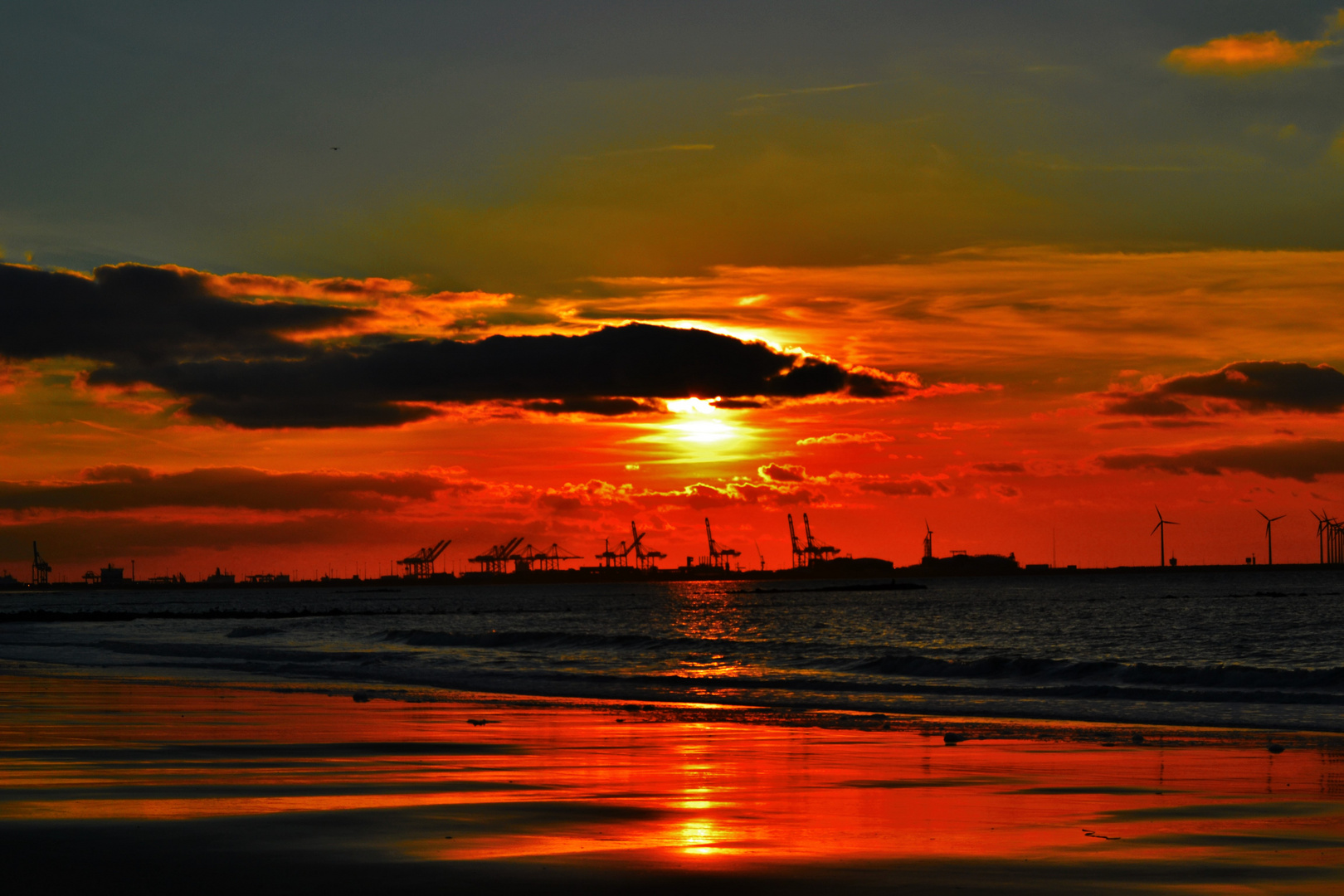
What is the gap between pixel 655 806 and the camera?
52.4 feet

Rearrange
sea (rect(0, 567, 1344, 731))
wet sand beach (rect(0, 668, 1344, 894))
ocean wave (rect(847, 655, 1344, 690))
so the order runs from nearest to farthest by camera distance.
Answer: wet sand beach (rect(0, 668, 1344, 894)) < sea (rect(0, 567, 1344, 731)) < ocean wave (rect(847, 655, 1344, 690))

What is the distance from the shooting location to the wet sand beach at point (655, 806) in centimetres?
1162

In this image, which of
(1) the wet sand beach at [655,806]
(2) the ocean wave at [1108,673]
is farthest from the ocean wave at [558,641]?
(1) the wet sand beach at [655,806]

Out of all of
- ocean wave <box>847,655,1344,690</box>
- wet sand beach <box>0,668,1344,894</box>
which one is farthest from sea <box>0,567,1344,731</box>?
wet sand beach <box>0,668,1344,894</box>

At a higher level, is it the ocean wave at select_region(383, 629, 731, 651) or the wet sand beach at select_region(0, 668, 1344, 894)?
the wet sand beach at select_region(0, 668, 1344, 894)

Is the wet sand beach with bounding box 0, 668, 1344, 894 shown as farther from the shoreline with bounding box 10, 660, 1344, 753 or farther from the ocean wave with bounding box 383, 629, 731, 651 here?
the ocean wave with bounding box 383, 629, 731, 651

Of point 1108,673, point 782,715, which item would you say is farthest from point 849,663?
point 782,715

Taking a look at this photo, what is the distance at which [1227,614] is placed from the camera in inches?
5049

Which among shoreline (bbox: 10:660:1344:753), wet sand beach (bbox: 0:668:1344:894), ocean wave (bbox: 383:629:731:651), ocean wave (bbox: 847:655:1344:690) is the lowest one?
ocean wave (bbox: 383:629:731:651)

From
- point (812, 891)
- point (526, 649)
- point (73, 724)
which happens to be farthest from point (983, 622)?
point (812, 891)

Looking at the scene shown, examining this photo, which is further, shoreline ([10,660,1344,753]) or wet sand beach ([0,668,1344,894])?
shoreline ([10,660,1344,753])

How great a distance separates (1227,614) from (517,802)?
422ft

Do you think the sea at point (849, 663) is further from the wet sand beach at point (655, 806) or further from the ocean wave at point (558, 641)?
the wet sand beach at point (655, 806)

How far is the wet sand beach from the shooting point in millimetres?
11617
